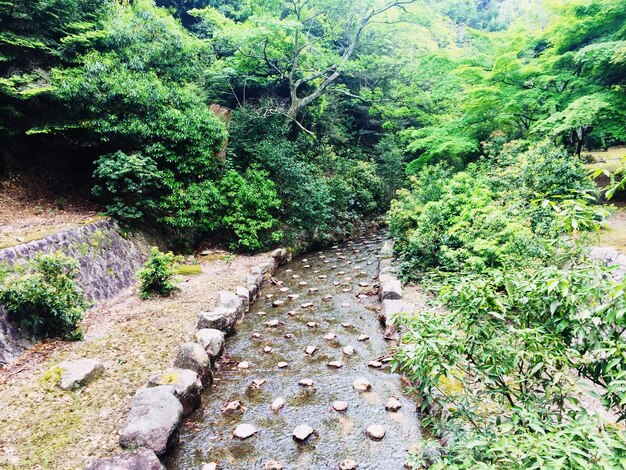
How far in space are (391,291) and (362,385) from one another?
93.5 inches

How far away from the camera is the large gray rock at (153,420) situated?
2.90m

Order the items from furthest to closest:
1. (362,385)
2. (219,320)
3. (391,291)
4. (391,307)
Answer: (391,291) → (391,307) → (219,320) → (362,385)

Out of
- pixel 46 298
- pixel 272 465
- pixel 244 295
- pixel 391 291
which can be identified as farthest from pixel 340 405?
pixel 46 298

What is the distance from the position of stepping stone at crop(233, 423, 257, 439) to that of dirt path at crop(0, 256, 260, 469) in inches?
42.6

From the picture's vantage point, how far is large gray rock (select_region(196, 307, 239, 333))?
5.04m

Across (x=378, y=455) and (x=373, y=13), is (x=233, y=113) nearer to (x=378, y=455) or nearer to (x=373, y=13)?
(x=373, y=13)

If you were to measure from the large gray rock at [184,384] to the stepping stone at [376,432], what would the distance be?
193 cm

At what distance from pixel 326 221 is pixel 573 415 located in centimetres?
1050

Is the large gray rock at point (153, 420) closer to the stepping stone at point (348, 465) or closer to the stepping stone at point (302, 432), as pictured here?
the stepping stone at point (302, 432)

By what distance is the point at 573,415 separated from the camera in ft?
5.10

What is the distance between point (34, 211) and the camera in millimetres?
6883

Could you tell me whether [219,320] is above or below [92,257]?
below

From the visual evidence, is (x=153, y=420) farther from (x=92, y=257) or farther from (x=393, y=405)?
(x=92, y=257)

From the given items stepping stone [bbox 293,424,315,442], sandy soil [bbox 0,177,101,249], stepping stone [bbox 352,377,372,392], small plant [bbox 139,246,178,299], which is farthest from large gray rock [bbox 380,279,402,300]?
sandy soil [bbox 0,177,101,249]
